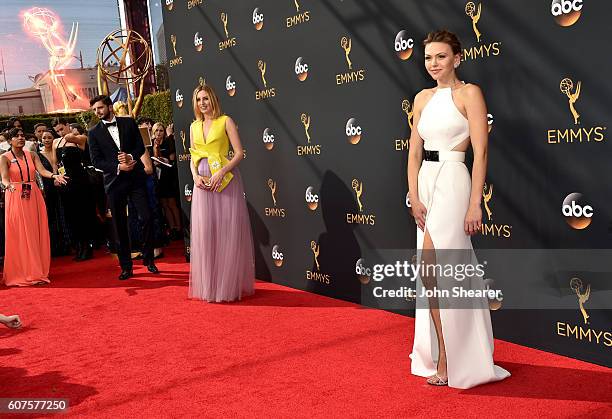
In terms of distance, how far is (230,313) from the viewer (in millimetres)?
5699

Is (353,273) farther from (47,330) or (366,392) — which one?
(47,330)

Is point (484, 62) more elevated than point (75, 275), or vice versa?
point (484, 62)

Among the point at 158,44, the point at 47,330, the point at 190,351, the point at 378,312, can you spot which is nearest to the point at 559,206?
the point at 378,312

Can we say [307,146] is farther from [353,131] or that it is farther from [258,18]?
[258,18]

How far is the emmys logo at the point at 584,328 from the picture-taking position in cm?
384

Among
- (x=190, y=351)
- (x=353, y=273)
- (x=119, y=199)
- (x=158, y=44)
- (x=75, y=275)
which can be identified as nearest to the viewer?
(x=190, y=351)

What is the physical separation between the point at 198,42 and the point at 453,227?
492cm

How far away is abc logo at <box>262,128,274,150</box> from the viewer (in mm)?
6617

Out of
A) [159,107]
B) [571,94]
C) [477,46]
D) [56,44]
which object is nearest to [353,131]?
[477,46]

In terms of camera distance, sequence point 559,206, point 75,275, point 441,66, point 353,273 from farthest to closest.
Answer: point 75,275, point 353,273, point 559,206, point 441,66

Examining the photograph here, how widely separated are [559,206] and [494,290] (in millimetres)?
798

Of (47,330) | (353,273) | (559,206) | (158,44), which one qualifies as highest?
(158,44)

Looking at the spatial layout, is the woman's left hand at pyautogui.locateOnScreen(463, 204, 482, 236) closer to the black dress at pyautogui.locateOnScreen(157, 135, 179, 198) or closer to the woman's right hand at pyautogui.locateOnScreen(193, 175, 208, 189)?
the woman's right hand at pyautogui.locateOnScreen(193, 175, 208, 189)

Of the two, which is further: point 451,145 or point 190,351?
point 190,351
